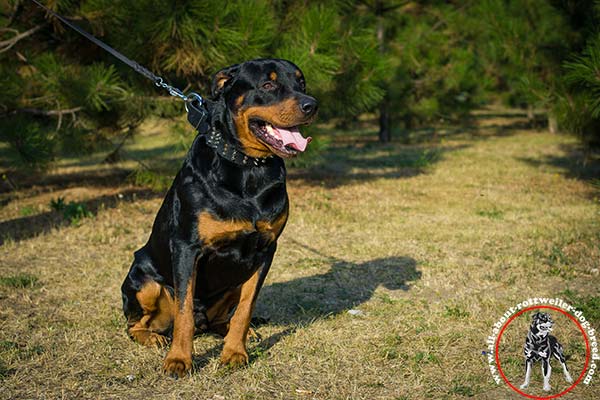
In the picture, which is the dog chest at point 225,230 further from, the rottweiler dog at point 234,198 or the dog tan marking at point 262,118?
the dog tan marking at point 262,118

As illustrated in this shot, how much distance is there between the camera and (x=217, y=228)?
2.94 m

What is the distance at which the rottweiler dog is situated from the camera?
2.96 metres

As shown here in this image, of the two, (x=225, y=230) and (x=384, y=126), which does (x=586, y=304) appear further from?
(x=384, y=126)

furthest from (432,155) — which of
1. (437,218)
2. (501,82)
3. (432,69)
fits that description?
(501,82)

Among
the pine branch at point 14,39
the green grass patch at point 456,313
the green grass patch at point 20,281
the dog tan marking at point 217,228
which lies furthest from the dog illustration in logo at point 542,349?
the pine branch at point 14,39

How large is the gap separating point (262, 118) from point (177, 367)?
4.24 feet

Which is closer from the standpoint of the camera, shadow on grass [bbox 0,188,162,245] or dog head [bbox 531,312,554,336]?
dog head [bbox 531,312,554,336]

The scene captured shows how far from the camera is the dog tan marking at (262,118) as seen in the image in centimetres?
293

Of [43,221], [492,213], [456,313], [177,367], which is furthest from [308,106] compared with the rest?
[43,221]

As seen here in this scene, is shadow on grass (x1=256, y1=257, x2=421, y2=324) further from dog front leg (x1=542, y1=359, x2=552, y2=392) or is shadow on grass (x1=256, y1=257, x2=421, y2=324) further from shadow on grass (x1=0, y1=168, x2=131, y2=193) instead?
shadow on grass (x1=0, y1=168, x2=131, y2=193)

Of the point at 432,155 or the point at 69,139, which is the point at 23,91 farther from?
the point at 432,155

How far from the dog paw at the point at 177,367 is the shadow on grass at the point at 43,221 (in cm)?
381

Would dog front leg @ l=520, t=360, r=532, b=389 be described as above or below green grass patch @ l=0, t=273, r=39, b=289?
above

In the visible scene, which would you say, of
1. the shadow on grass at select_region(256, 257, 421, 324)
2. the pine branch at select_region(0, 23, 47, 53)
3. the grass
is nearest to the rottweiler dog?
the grass
